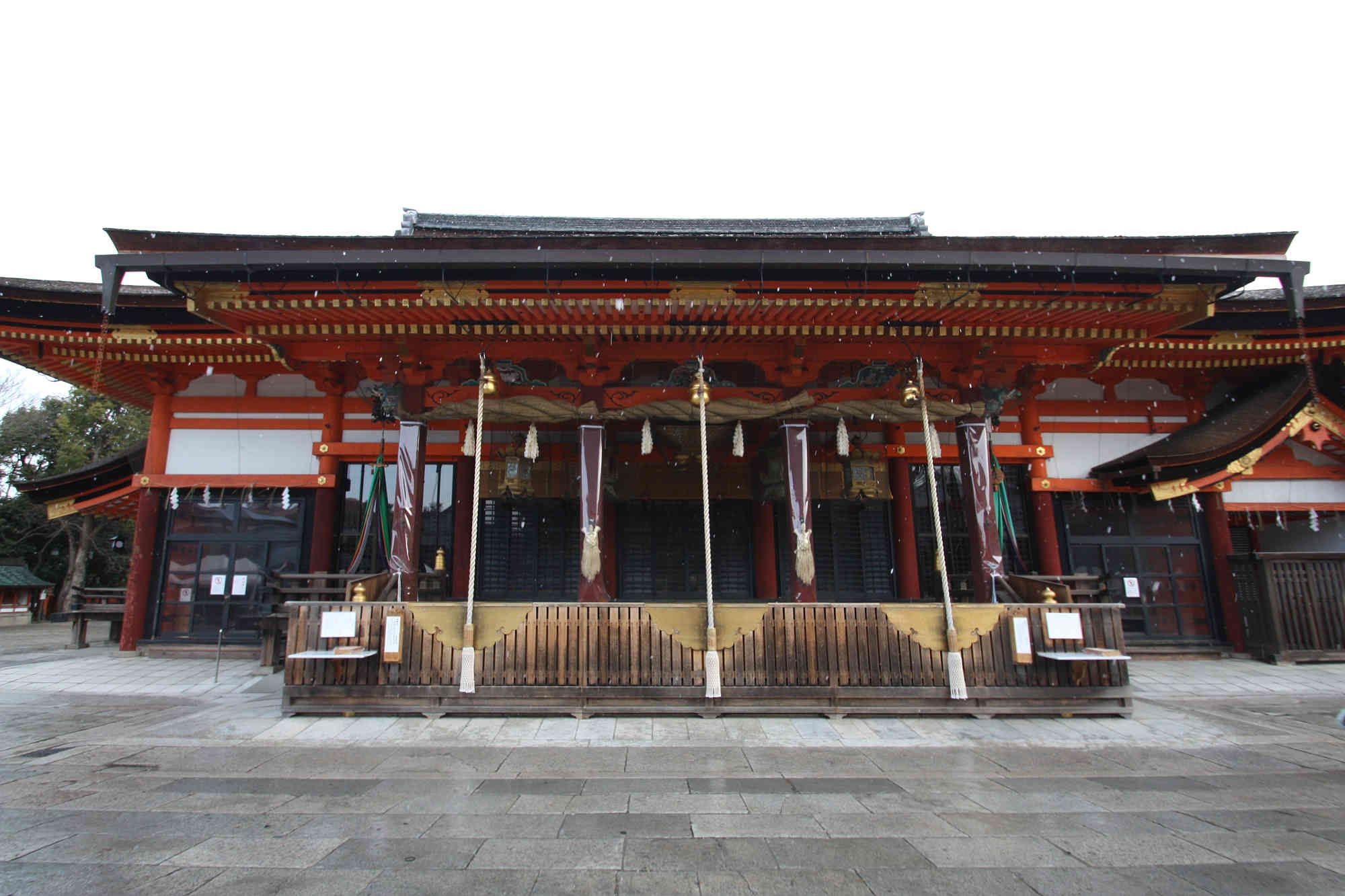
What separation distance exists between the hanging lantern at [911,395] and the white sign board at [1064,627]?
326 centimetres

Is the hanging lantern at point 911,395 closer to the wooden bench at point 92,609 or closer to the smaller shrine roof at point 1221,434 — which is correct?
the smaller shrine roof at point 1221,434

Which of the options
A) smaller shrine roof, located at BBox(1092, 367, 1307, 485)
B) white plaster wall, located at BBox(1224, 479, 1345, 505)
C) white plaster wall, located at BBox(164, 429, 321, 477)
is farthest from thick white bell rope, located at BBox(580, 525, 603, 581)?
white plaster wall, located at BBox(1224, 479, 1345, 505)

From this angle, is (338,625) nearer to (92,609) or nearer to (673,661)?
(673,661)

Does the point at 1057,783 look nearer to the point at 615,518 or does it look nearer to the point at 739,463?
the point at 739,463

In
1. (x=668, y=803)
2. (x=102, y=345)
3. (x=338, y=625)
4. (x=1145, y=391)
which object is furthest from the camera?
(x=1145, y=391)

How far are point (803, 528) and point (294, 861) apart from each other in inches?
259

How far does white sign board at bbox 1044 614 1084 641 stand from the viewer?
7328mm

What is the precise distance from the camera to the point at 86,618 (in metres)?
12.2

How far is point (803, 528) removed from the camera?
8.56 meters

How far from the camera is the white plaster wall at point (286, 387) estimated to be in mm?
11758

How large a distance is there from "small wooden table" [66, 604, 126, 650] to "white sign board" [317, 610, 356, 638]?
7087mm

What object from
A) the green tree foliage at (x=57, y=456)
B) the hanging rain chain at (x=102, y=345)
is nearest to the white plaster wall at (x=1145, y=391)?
the hanging rain chain at (x=102, y=345)

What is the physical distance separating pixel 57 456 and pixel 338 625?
83.0 feet

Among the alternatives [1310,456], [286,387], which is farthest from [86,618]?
[1310,456]
